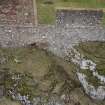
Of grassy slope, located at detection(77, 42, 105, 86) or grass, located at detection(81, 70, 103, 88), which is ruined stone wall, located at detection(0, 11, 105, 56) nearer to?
grassy slope, located at detection(77, 42, 105, 86)

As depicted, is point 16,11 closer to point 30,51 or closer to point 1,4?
point 1,4

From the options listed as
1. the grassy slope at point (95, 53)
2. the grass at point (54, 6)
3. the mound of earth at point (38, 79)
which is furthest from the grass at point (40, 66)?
the grass at point (54, 6)

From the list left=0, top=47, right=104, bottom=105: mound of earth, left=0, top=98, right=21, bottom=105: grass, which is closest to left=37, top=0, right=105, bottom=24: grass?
left=0, top=47, right=104, bottom=105: mound of earth

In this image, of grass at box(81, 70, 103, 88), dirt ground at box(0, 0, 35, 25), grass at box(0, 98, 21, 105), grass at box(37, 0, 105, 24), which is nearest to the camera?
grass at box(0, 98, 21, 105)

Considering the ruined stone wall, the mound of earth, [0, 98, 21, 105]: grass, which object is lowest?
[0, 98, 21, 105]: grass

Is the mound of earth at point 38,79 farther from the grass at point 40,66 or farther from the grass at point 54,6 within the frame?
the grass at point 54,6

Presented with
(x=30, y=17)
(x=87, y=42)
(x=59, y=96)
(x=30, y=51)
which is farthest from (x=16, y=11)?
(x=59, y=96)

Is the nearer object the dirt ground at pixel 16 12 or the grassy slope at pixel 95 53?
the grassy slope at pixel 95 53
